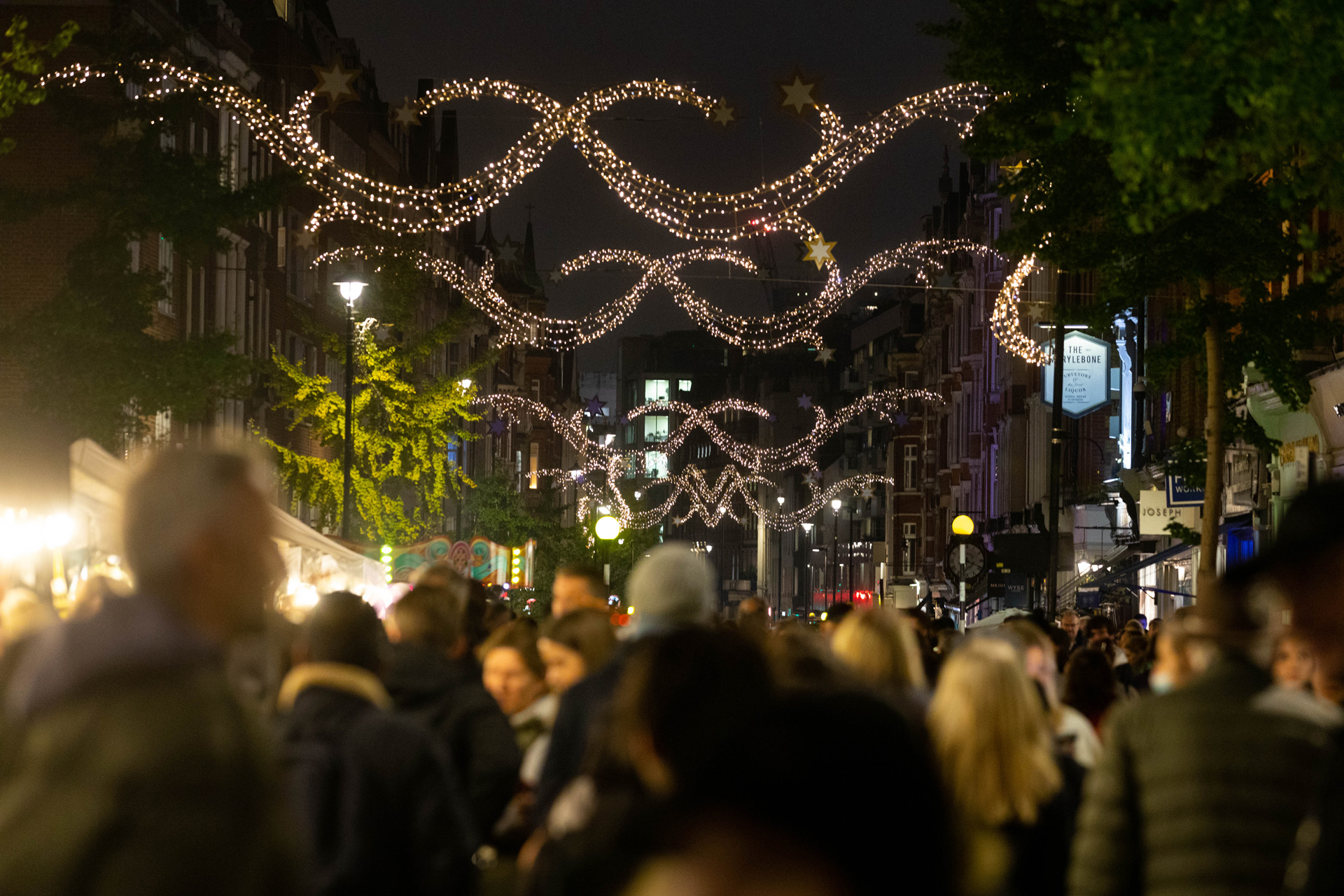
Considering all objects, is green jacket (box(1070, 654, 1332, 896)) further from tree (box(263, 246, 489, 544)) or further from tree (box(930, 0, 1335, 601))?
tree (box(263, 246, 489, 544))

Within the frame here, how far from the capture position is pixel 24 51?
19.4 meters

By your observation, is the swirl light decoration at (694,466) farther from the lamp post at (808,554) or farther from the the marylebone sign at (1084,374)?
the the marylebone sign at (1084,374)

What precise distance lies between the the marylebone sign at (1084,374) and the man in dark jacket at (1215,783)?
3652cm

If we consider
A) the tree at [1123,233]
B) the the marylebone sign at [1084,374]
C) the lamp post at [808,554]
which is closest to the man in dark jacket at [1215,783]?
the tree at [1123,233]

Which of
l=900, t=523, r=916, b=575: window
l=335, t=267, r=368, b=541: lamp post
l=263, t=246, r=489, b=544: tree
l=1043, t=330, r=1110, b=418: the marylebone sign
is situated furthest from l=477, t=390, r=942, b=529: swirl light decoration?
l=1043, t=330, r=1110, b=418: the marylebone sign

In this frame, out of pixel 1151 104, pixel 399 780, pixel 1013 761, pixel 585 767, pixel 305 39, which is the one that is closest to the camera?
pixel 585 767

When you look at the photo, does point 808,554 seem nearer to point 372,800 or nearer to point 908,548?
point 908,548

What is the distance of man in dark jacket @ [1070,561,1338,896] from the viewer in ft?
15.5

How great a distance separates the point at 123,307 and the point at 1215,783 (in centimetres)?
2266

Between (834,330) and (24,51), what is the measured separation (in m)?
138

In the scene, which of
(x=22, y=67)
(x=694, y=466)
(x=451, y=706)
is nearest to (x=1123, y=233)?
(x=22, y=67)

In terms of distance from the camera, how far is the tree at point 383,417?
41094 mm

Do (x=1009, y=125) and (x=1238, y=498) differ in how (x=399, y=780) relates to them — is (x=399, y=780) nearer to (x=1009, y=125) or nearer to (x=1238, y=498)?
(x=1009, y=125)

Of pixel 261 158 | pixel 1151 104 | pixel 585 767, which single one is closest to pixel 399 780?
pixel 585 767
